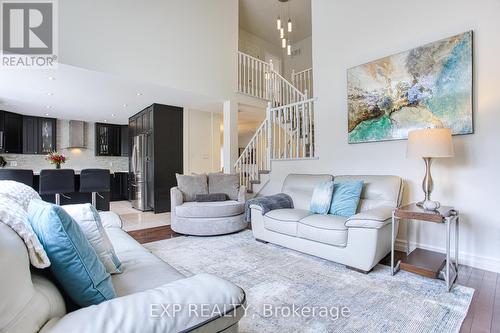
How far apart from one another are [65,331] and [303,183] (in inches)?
125

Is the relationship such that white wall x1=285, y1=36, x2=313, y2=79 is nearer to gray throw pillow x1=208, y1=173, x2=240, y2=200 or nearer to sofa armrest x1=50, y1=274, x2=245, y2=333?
gray throw pillow x1=208, y1=173, x2=240, y2=200

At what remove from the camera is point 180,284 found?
→ 92 cm

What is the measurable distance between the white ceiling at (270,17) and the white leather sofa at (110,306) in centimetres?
699

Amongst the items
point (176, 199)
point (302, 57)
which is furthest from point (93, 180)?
point (302, 57)

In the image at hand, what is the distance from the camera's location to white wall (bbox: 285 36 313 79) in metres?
7.59

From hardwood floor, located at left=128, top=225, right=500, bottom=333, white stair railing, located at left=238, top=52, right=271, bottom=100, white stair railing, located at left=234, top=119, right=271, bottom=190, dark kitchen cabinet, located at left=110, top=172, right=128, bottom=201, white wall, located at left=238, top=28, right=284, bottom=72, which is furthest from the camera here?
dark kitchen cabinet, located at left=110, top=172, right=128, bottom=201

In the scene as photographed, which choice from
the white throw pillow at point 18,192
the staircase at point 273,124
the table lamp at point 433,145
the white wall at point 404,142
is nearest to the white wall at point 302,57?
the staircase at point 273,124

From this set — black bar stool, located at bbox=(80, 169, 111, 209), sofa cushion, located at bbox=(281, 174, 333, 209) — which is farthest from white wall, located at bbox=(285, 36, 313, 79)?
black bar stool, located at bbox=(80, 169, 111, 209)

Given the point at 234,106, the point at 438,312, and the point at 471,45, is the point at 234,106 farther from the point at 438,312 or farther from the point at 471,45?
the point at 438,312

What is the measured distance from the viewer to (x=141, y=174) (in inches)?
241

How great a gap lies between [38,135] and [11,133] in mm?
570

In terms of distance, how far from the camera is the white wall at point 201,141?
6.09 meters

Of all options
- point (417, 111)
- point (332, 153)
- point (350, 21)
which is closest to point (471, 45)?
point (417, 111)

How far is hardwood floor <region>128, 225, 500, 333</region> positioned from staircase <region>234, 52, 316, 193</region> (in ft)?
7.55
